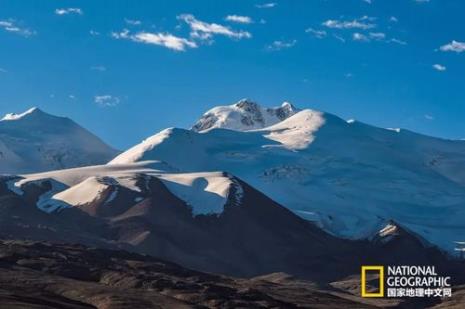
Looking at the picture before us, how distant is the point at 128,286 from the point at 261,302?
25.8 m

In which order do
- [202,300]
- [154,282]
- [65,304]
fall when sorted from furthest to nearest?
[154,282], [202,300], [65,304]

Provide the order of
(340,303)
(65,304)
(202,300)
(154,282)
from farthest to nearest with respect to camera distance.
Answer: (340,303), (154,282), (202,300), (65,304)

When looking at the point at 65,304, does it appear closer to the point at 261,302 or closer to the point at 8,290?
the point at 8,290

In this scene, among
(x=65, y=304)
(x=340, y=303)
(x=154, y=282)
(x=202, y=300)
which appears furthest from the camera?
(x=340, y=303)

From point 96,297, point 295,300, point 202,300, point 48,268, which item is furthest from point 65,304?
point 295,300

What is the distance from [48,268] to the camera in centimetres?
18950

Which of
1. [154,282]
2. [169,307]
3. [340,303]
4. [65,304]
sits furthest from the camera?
[340,303]

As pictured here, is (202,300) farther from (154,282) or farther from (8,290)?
(8,290)

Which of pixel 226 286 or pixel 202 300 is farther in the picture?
pixel 226 286

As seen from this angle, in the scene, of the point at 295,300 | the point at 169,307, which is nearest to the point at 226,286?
the point at 295,300

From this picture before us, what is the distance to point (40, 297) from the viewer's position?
14462cm

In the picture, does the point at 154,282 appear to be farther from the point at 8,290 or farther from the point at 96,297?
the point at 8,290

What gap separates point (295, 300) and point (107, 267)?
40.1 m

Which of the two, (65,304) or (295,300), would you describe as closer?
(65,304)
